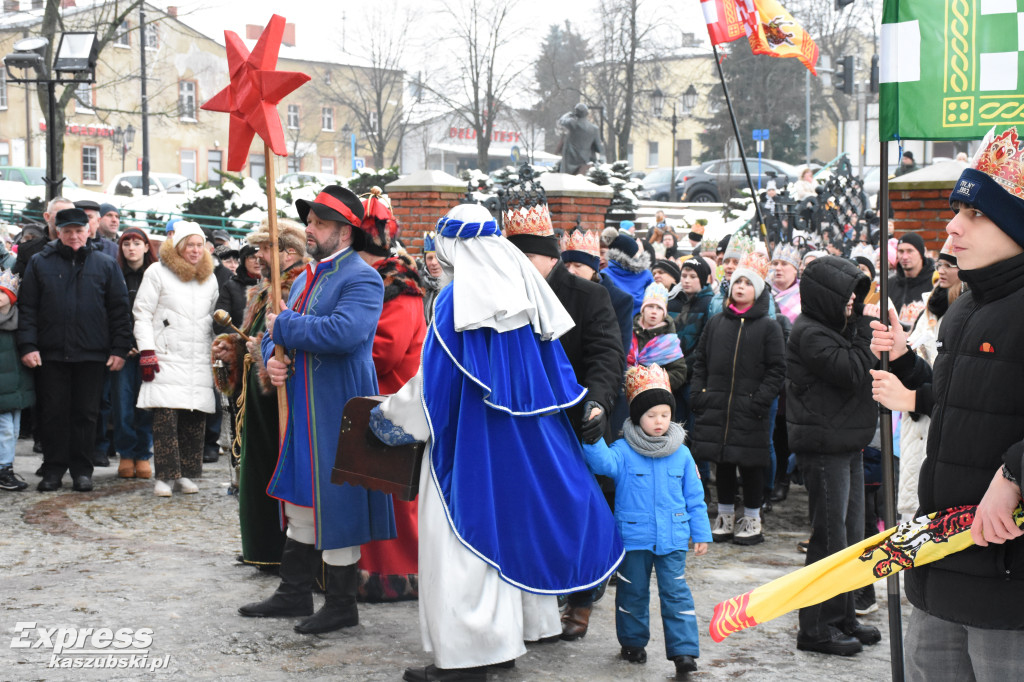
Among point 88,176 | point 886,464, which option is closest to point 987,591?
point 886,464

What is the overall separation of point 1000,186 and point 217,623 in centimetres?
406

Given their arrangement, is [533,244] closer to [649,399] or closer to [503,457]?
[649,399]

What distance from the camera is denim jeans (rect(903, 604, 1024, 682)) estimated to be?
3.02m

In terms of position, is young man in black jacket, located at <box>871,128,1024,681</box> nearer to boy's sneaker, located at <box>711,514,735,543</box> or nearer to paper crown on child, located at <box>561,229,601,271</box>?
paper crown on child, located at <box>561,229,601,271</box>

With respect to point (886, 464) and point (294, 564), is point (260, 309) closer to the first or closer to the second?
point (294, 564)

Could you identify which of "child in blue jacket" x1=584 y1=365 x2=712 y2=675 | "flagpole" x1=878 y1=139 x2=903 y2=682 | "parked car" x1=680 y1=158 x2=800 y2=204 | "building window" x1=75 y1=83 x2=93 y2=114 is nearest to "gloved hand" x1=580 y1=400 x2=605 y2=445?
"child in blue jacket" x1=584 y1=365 x2=712 y2=675

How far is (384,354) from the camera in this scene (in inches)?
236

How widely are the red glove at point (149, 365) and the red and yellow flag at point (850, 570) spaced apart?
5832 millimetres

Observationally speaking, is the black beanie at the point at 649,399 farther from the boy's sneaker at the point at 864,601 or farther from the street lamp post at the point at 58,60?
the street lamp post at the point at 58,60

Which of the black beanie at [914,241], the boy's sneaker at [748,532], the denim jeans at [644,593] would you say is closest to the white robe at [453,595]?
the denim jeans at [644,593]

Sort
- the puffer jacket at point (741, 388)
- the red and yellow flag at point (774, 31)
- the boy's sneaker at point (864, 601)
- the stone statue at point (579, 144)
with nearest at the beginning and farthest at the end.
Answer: the boy's sneaker at point (864, 601), the puffer jacket at point (741, 388), the red and yellow flag at point (774, 31), the stone statue at point (579, 144)

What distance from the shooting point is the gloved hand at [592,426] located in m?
4.78

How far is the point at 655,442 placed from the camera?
5.18m

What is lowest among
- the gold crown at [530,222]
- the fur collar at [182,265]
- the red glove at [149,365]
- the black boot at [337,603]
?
the black boot at [337,603]
